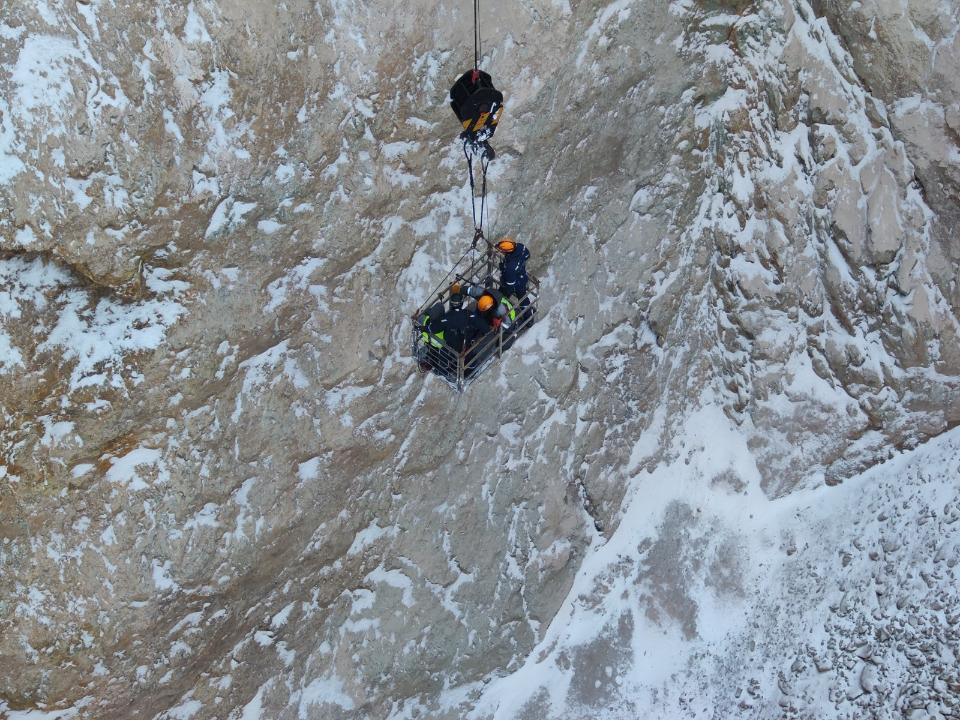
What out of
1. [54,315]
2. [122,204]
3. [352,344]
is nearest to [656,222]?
[352,344]

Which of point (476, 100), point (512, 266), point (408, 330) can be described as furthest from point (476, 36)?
point (408, 330)

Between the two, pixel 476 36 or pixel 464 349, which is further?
pixel 476 36

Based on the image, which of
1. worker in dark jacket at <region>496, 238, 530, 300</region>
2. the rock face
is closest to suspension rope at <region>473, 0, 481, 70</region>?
the rock face

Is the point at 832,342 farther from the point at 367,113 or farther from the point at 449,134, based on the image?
the point at 367,113

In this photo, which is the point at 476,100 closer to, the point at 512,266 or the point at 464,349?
the point at 512,266

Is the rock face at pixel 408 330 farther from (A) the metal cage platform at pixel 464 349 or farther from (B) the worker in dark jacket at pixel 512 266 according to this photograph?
(B) the worker in dark jacket at pixel 512 266

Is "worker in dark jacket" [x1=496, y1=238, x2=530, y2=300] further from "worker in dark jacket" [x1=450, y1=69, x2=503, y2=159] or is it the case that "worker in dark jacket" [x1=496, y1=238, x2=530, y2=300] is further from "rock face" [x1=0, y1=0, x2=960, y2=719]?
"rock face" [x1=0, y1=0, x2=960, y2=719]
